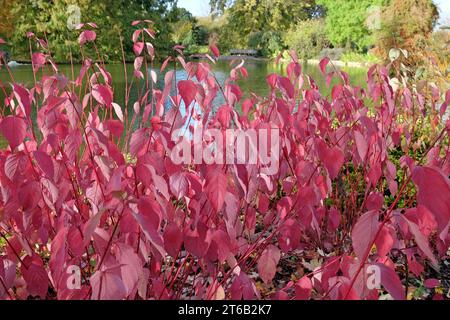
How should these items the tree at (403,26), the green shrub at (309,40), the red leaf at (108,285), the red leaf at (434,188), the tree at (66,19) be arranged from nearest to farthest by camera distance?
the red leaf at (434,188), the red leaf at (108,285), the tree at (403,26), the tree at (66,19), the green shrub at (309,40)

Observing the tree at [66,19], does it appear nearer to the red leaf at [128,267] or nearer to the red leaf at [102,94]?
the red leaf at [102,94]

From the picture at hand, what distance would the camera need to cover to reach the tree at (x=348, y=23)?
28641mm

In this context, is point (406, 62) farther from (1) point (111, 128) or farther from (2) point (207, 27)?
(2) point (207, 27)

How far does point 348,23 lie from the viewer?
29688mm

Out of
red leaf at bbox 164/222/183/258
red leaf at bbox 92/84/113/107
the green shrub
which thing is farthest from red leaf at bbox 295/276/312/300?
the green shrub

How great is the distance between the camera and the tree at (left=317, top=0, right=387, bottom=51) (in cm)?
2864

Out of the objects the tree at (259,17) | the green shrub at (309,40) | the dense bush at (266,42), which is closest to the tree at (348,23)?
the green shrub at (309,40)

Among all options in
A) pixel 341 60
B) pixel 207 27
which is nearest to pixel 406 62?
pixel 341 60

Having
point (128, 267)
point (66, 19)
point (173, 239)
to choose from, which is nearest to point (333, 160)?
point (173, 239)

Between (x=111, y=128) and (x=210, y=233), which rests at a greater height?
(x=111, y=128)

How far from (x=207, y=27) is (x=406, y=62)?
34.1 meters

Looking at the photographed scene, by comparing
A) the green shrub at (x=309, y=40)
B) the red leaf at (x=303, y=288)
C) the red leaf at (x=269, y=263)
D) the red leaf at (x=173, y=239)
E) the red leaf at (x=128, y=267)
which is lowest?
the green shrub at (x=309, y=40)

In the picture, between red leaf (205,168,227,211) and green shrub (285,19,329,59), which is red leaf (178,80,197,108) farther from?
green shrub (285,19,329,59)
